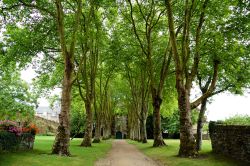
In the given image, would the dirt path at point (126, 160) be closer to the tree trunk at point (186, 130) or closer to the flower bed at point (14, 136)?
the tree trunk at point (186, 130)

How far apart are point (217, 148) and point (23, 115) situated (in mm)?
23484

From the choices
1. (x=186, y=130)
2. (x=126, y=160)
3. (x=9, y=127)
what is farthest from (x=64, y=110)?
(x=186, y=130)

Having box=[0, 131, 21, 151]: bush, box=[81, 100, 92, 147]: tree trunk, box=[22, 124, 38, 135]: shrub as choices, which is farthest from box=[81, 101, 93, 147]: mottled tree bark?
box=[0, 131, 21, 151]: bush

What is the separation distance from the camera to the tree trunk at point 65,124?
2086 centimetres

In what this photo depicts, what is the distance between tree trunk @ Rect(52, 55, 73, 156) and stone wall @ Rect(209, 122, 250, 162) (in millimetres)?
10275

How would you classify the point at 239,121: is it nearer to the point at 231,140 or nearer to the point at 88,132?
the point at 231,140

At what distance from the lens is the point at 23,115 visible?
3781cm

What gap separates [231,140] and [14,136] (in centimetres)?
1359

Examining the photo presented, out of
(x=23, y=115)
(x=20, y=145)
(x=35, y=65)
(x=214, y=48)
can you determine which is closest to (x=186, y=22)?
(x=214, y=48)

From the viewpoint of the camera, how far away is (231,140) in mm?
20188

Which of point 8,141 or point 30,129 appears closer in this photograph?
point 8,141

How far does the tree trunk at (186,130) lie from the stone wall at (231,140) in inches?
84.8

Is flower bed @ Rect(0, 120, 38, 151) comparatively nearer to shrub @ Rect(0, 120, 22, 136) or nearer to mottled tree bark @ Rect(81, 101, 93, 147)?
shrub @ Rect(0, 120, 22, 136)

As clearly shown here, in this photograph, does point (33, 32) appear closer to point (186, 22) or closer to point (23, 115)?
point (186, 22)
